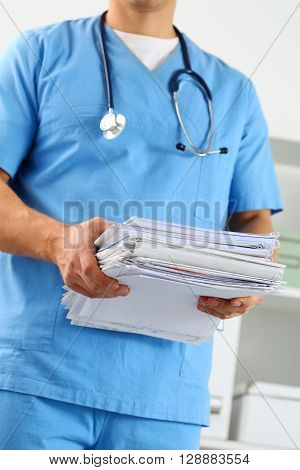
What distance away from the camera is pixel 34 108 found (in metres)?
1.02

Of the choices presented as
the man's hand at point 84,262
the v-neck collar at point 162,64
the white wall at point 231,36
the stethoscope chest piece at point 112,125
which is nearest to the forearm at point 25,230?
the man's hand at point 84,262

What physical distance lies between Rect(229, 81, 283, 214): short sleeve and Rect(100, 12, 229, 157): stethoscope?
8 cm

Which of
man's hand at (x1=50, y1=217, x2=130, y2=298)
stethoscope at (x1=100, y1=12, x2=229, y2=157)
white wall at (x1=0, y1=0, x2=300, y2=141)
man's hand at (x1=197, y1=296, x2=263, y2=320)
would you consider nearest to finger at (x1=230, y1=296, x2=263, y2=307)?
man's hand at (x1=197, y1=296, x2=263, y2=320)

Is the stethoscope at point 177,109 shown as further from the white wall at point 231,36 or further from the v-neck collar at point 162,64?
the white wall at point 231,36

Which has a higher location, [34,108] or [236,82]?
[236,82]

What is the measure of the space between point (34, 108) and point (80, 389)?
16.6 inches

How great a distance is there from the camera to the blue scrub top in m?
0.91

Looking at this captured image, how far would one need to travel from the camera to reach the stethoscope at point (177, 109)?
987 mm

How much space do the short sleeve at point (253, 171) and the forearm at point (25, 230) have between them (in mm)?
376

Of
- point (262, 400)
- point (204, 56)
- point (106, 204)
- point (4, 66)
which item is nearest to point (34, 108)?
point (4, 66)

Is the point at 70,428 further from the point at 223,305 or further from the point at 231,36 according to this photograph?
the point at 231,36

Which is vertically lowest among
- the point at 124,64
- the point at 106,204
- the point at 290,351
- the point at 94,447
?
the point at 290,351

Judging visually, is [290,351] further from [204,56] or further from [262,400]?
[204,56]

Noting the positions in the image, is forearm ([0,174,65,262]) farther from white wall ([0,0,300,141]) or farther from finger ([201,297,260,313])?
white wall ([0,0,300,141])
